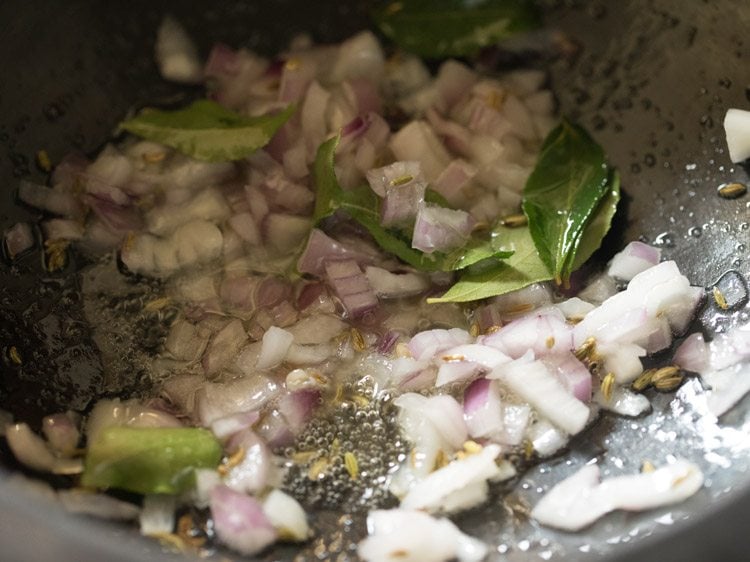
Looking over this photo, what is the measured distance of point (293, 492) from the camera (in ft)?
4.25

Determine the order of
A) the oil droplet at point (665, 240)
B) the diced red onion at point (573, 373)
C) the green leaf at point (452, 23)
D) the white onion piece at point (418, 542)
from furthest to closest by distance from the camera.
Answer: the green leaf at point (452, 23) < the oil droplet at point (665, 240) < the diced red onion at point (573, 373) < the white onion piece at point (418, 542)

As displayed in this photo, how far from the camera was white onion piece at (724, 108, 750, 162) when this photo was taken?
151 centimetres

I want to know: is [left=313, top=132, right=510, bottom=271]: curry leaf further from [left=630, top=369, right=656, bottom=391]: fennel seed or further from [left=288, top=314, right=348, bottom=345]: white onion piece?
[left=630, top=369, right=656, bottom=391]: fennel seed

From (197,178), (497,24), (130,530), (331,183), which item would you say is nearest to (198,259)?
(197,178)

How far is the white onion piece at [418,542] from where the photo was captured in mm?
1141

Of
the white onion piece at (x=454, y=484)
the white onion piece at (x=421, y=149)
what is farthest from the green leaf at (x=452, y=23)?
the white onion piece at (x=454, y=484)

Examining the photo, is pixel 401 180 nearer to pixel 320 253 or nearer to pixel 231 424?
pixel 320 253

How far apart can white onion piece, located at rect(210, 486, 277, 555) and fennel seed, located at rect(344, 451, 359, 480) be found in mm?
154

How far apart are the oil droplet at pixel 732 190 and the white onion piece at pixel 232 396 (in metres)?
0.83

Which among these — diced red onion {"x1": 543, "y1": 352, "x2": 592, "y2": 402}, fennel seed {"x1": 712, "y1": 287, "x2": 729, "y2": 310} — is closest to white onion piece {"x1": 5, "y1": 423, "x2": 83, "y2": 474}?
diced red onion {"x1": 543, "y1": 352, "x2": 592, "y2": 402}

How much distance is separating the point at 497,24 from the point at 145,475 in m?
1.12

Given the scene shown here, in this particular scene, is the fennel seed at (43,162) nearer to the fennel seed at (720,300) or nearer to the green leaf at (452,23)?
the green leaf at (452,23)

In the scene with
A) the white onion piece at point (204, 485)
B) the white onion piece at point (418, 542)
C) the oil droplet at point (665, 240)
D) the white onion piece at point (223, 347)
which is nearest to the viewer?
the white onion piece at point (418, 542)

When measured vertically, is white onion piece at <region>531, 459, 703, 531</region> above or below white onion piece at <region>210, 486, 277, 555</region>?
below
